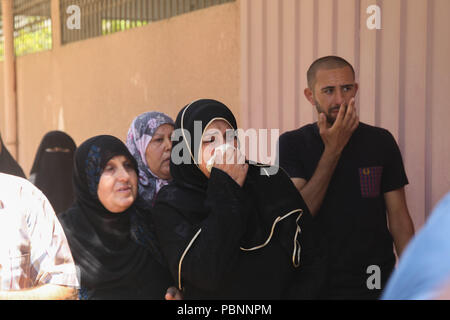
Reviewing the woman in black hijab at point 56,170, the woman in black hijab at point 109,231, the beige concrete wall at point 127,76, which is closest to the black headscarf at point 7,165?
the woman in black hijab at point 56,170

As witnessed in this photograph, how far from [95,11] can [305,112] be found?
351cm

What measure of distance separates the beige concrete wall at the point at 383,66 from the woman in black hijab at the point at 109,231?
1531 mm

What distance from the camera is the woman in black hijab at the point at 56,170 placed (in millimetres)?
4379

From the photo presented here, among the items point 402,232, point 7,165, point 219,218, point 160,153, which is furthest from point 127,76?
point 219,218

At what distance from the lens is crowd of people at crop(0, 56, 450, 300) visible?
1750 mm

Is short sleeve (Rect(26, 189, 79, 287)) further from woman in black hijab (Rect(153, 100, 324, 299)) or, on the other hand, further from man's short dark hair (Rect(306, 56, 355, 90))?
man's short dark hair (Rect(306, 56, 355, 90))

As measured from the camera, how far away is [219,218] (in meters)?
1.94

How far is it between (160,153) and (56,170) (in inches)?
66.0

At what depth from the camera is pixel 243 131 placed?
432 centimetres

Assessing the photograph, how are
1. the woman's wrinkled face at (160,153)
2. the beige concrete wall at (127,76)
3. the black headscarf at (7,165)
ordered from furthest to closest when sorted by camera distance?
the beige concrete wall at (127,76)
the black headscarf at (7,165)
the woman's wrinkled face at (160,153)

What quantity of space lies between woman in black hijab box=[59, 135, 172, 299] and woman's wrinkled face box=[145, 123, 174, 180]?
1.55 feet

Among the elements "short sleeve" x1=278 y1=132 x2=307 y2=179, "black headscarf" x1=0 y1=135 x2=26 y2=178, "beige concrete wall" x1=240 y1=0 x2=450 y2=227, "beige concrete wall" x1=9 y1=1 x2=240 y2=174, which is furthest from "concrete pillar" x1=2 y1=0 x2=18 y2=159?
"short sleeve" x1=278 y1=132 x2=307 y2=179

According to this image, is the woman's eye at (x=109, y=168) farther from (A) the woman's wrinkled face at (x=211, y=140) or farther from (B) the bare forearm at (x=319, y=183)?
(B) the bare forearm at (x=319, y=183)

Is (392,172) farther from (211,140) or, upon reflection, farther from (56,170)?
(56,170)
